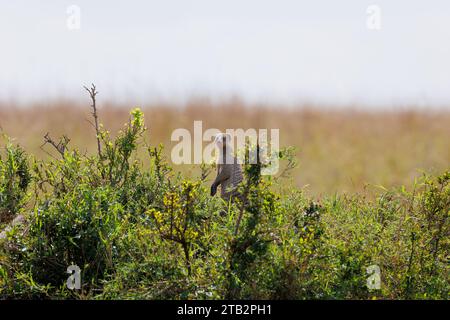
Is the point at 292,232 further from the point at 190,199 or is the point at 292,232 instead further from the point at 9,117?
the point at 9,117

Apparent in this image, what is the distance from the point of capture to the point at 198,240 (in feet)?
18.7

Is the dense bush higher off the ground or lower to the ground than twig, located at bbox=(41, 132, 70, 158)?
lower

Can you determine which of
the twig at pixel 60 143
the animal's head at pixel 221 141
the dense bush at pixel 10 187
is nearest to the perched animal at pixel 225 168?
the animal's head at pixel 221 141

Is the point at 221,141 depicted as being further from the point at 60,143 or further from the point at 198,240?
the point at 198,240

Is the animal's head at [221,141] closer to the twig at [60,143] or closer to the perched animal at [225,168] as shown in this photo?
the perched animal at [225,168]

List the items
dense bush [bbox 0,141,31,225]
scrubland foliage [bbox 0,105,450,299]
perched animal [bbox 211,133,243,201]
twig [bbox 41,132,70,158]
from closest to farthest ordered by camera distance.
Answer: scrubland foliage [bbox 0,105,450,299] → dense bush [bbox 0,141,31,225] → twig [bbox 41,132,70,158] → perched animal [bbox 211,133,243,201]

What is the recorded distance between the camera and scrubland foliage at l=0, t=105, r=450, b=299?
5285mm

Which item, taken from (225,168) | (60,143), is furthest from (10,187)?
(225,168)

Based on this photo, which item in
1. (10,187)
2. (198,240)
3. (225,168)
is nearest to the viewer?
(198,240)

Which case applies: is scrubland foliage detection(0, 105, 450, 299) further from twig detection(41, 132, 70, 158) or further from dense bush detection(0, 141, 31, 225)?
twig detection(41, 132, 70, 158)

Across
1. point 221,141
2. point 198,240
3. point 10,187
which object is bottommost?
point 198,240

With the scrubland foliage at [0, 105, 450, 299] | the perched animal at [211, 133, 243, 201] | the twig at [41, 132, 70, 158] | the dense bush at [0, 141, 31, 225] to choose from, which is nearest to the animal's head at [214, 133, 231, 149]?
the perched animal at [211, 133, 243, 201]
